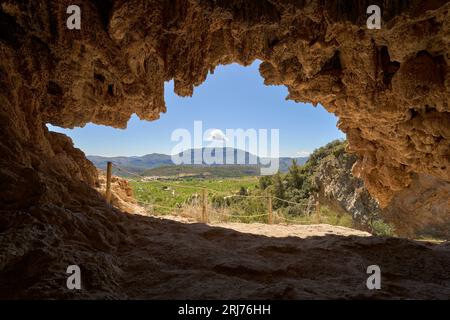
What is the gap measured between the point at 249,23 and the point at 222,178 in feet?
129

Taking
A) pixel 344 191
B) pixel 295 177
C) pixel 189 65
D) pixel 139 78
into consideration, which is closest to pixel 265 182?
pixel 295 177

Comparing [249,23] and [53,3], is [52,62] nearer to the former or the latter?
[53,3]

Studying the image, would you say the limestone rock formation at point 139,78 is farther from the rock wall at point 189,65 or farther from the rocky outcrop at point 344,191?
the rocky outcrop at point 344,191

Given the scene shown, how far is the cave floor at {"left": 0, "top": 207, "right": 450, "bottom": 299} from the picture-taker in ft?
7.16

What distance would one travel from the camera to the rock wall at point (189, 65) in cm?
374

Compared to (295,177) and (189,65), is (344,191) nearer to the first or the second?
(295,177)

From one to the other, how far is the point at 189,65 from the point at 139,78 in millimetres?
1007

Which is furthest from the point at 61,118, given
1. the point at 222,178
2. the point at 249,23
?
the point at 222,178

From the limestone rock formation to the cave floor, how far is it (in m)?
0.02

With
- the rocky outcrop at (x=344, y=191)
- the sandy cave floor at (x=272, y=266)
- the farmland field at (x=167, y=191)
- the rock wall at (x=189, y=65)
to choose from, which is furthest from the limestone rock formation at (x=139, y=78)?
the rocky outcrop at (x=344, y=191)

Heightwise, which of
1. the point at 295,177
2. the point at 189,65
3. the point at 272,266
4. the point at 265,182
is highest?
the point at 189,65

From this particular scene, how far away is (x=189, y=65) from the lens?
5742 millimetres

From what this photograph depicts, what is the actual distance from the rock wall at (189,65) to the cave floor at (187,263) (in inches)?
20.4
